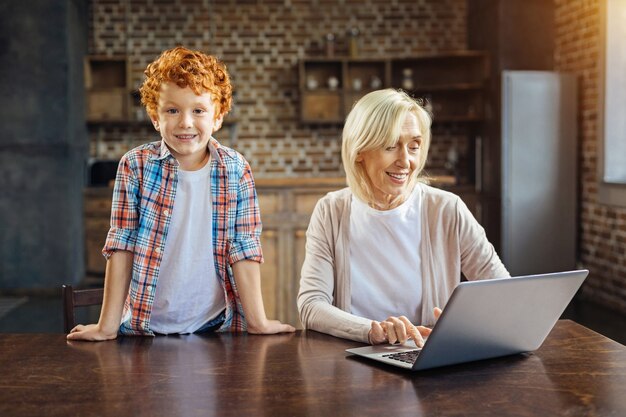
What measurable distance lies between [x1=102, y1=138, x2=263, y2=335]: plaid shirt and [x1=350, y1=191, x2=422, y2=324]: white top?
0.31 meters

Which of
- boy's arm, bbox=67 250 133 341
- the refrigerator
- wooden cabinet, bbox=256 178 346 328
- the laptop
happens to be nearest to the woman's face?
the laptop

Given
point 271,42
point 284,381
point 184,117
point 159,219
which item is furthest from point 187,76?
point 271,42

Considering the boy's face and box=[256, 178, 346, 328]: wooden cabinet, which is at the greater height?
the boy's face

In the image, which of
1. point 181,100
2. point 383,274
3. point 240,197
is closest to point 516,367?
point 383,274

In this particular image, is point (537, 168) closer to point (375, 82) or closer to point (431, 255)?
point (375, 82)

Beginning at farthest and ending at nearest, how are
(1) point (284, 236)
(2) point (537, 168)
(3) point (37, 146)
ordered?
(3) point (37, 146) → (2) point (537, 168) → (1) point (284, 236)

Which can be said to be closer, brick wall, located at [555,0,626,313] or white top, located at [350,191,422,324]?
white top, located at [350,191,422,324]

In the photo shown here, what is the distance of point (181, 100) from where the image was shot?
2.03 metres

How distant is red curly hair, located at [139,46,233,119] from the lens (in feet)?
6.63

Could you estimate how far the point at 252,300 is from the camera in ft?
7.00

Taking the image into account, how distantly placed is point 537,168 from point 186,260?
544 cm

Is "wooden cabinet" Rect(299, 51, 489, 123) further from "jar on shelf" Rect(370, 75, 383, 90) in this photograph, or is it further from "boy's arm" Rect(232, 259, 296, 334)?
"boy's arm" Rect(232, 259, 296, 334)

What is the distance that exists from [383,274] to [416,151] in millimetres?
370

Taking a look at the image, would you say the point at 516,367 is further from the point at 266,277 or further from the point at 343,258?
the point at 266,277
